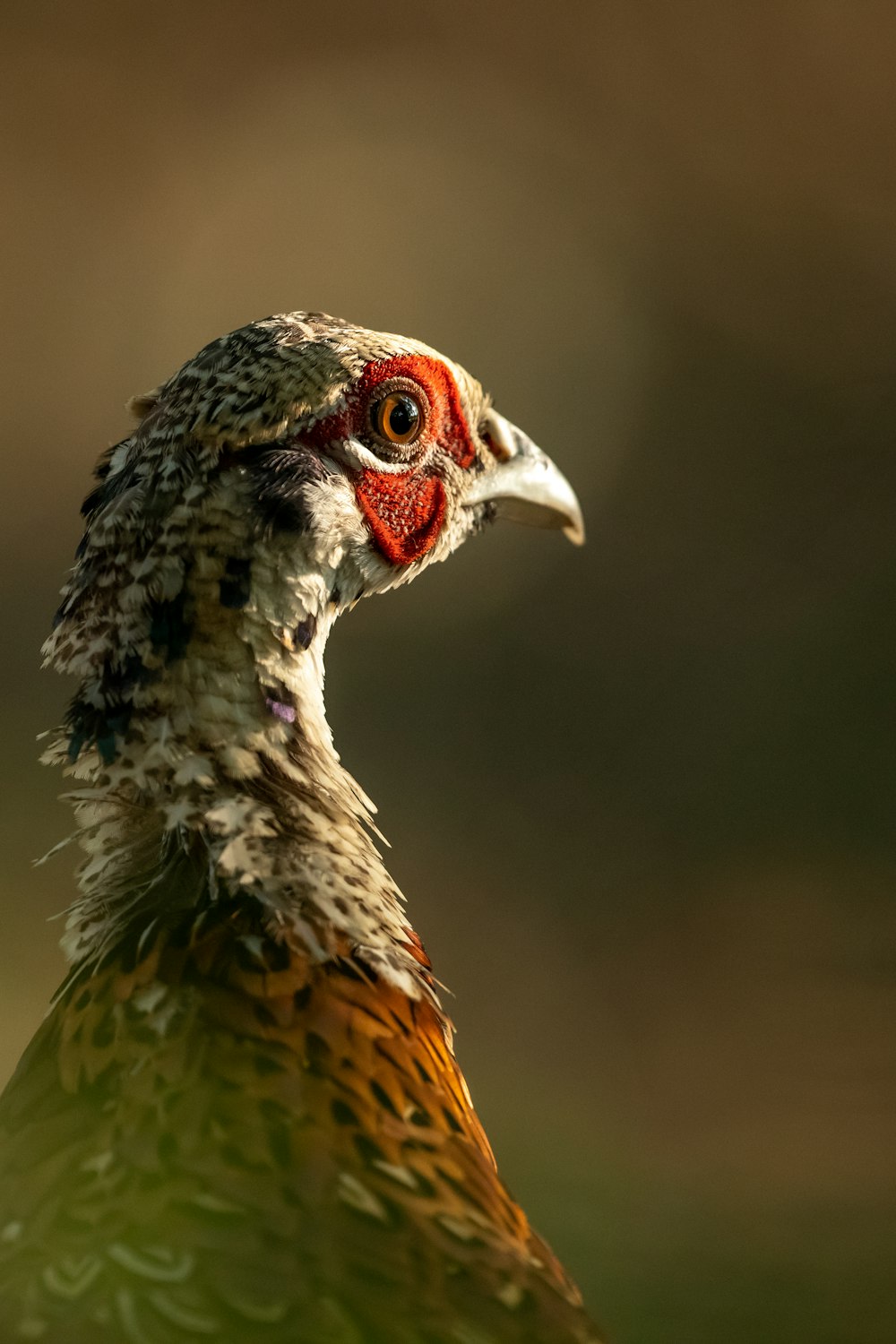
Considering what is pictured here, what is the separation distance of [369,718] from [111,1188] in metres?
4.86

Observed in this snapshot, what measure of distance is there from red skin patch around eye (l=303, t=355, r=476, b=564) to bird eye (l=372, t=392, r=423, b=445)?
20 millimetres

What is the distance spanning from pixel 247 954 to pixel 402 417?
769 mm

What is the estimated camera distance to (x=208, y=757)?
1536 mm

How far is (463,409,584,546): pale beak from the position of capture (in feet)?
6.64

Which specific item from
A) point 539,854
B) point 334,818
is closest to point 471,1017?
point 539,854

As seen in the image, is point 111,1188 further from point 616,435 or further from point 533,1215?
point 616,435

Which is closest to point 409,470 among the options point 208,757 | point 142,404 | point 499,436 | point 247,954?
point 499,436

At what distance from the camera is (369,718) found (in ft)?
20.2

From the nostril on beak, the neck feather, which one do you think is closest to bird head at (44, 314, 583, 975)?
the neck feather

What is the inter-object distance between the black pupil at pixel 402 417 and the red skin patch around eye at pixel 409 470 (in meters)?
0.03

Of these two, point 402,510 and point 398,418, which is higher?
point 398,418

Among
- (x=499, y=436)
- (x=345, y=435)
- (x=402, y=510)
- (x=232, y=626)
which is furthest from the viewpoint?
(x=499, y=436)

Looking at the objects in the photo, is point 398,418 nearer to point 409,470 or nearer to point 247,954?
point 409,470

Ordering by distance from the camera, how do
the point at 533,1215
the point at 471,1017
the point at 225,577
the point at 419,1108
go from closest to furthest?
1. the point at 419,1108
2. the point at 225,577
3. the point at 533,1215
4. the point at 471,1017
